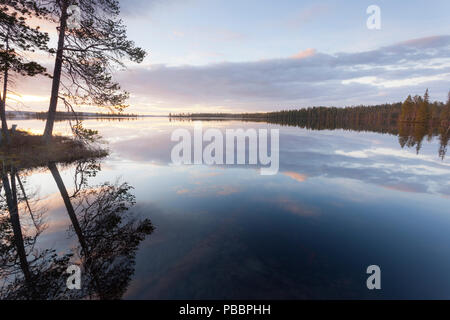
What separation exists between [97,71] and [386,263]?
65.2 feet

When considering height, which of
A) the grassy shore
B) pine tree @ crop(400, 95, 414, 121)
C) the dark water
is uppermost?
pine tree @ crop(400, 95, 414, 121)

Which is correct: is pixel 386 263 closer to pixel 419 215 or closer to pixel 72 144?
pixel 419 215

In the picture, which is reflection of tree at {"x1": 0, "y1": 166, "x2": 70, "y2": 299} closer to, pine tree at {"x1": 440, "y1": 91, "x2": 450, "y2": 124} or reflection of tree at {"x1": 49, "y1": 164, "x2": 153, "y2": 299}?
reflection of tree at {"x1": 49, "y1": 164, "x2": 153, "y2": 299}

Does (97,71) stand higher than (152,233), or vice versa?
(97,71)

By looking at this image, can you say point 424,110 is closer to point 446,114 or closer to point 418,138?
point 446,114

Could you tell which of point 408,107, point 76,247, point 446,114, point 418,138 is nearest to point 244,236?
point 76,247

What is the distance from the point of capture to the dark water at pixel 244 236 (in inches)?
188

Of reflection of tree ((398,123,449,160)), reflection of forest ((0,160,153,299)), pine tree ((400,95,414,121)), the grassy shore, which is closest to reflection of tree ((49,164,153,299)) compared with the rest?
reflection of forest ((0,160,153,299))

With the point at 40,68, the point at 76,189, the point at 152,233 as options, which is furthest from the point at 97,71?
the point at 152,233

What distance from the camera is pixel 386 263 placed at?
566cm

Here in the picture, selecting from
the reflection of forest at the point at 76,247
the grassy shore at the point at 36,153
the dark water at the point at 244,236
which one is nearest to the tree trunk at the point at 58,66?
the grassy shore at the point at 36,153

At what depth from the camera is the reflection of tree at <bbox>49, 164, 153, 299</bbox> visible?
472 cm

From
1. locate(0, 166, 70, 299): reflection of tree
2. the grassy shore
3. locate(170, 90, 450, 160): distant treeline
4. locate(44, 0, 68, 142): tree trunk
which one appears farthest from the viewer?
locate(170, 90, 450, 160): distant treeline

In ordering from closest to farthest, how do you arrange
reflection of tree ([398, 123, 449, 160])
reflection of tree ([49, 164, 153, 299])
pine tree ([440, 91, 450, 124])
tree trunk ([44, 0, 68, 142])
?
reflection of tree ([49, 164, 153, 299]), tree trunk ([44, 0, 68, 142]), reflection of tree ([398, 123, 449, 160]), pine tree ([440, 91, 450, 124])
